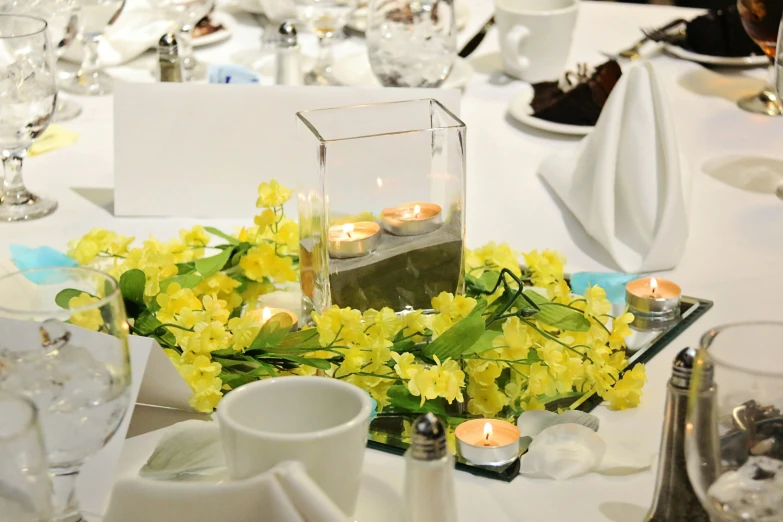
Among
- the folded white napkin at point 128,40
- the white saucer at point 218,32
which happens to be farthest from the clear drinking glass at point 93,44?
the white saucer at point 218,32

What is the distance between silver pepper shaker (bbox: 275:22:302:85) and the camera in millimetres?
1389

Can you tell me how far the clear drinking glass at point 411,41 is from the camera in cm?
140

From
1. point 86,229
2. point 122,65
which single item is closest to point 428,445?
point 86,229

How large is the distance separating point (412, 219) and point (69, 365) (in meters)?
0.35

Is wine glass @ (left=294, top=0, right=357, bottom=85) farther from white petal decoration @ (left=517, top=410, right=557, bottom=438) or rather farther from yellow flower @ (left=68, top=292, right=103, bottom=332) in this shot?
yellow flower @ (left=68, top=292, right=103, bottom=332)

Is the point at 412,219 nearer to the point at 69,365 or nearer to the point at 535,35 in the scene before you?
the point at 69,365

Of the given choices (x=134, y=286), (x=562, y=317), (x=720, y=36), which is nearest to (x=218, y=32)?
(x=720, y=36)

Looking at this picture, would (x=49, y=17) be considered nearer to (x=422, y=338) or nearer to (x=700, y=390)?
(x=422, y=338)

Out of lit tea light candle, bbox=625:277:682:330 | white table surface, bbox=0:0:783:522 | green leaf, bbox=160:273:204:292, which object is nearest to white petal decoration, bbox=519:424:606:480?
white table surface, bbox=0:0:783:522

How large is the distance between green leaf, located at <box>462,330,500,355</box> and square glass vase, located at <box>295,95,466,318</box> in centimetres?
11

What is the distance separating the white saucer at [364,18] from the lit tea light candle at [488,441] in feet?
3.87

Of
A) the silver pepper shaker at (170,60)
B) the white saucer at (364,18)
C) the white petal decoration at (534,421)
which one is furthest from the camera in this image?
the white saucer at (364,18)

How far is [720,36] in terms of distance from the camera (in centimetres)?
169

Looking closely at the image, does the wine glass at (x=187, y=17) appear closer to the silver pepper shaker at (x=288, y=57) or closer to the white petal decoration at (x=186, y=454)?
the silver pepper shaker at (x=288, y=57)
